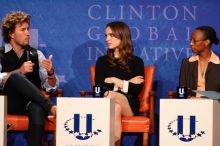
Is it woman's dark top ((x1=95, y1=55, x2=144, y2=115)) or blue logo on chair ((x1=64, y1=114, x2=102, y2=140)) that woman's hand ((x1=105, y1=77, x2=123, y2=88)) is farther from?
blue logo on chair ((x1=64, y1=114, x2=102, y2=140))

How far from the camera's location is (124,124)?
4691mm

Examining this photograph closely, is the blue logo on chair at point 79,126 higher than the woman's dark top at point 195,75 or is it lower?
lower

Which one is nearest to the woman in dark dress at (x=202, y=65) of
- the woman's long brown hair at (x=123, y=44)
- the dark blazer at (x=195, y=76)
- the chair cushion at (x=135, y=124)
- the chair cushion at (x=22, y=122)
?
the dark blazer at (x=195, y=76)

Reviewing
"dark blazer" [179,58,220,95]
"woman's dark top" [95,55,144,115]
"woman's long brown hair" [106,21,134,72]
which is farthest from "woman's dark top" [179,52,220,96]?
"woman's long brown hair" [106,21,134,72]

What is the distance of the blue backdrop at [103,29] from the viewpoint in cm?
567

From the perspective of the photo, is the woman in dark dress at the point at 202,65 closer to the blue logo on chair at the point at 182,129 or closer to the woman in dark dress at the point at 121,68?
the woman in dark dress at the point at 121,68

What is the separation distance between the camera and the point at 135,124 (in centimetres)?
470

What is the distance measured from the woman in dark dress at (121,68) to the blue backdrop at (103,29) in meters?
0.57

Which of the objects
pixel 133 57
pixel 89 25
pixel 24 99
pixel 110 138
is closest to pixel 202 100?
pixel 110 138

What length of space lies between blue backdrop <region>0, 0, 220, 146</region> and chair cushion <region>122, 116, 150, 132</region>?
0.96m

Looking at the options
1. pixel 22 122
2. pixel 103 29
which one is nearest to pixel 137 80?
pixel 103 29

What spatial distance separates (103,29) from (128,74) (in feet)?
2.76

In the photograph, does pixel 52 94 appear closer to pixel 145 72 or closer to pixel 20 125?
pixel 20 125

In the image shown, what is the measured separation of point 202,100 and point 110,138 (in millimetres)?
784
